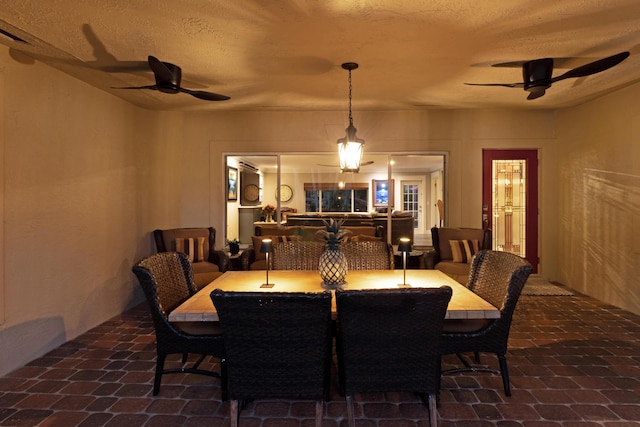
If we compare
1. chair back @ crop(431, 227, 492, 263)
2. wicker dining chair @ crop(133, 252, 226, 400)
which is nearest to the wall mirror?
chair back @ crop(431, 227, 492, 263)

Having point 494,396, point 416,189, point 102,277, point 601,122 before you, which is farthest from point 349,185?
point 494,396

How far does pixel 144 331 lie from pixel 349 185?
28.8ft

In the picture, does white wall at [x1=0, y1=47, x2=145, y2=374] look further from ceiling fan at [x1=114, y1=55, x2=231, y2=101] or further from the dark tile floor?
ceiling fan at [x1=114, y1=55, x2=231, y2=101]

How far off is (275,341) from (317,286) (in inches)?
30.2

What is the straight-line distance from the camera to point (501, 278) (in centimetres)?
227

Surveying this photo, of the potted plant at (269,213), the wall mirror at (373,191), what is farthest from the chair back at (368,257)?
the wall mirror at (373,191)

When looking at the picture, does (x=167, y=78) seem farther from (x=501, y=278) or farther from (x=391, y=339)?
(x=501, y=278)

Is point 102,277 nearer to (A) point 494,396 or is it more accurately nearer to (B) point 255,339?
(B) point 255,339

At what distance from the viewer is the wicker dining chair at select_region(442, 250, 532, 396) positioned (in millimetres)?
2055

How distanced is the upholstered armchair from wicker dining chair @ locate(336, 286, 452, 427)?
278 centimetres

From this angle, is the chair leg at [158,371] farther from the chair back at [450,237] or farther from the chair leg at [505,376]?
the chair back at [450,237]

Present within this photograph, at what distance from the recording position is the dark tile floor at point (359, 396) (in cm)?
203

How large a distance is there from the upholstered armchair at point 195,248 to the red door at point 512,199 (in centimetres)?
371

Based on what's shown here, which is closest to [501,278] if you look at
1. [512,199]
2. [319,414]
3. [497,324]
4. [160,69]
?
[497,324]
